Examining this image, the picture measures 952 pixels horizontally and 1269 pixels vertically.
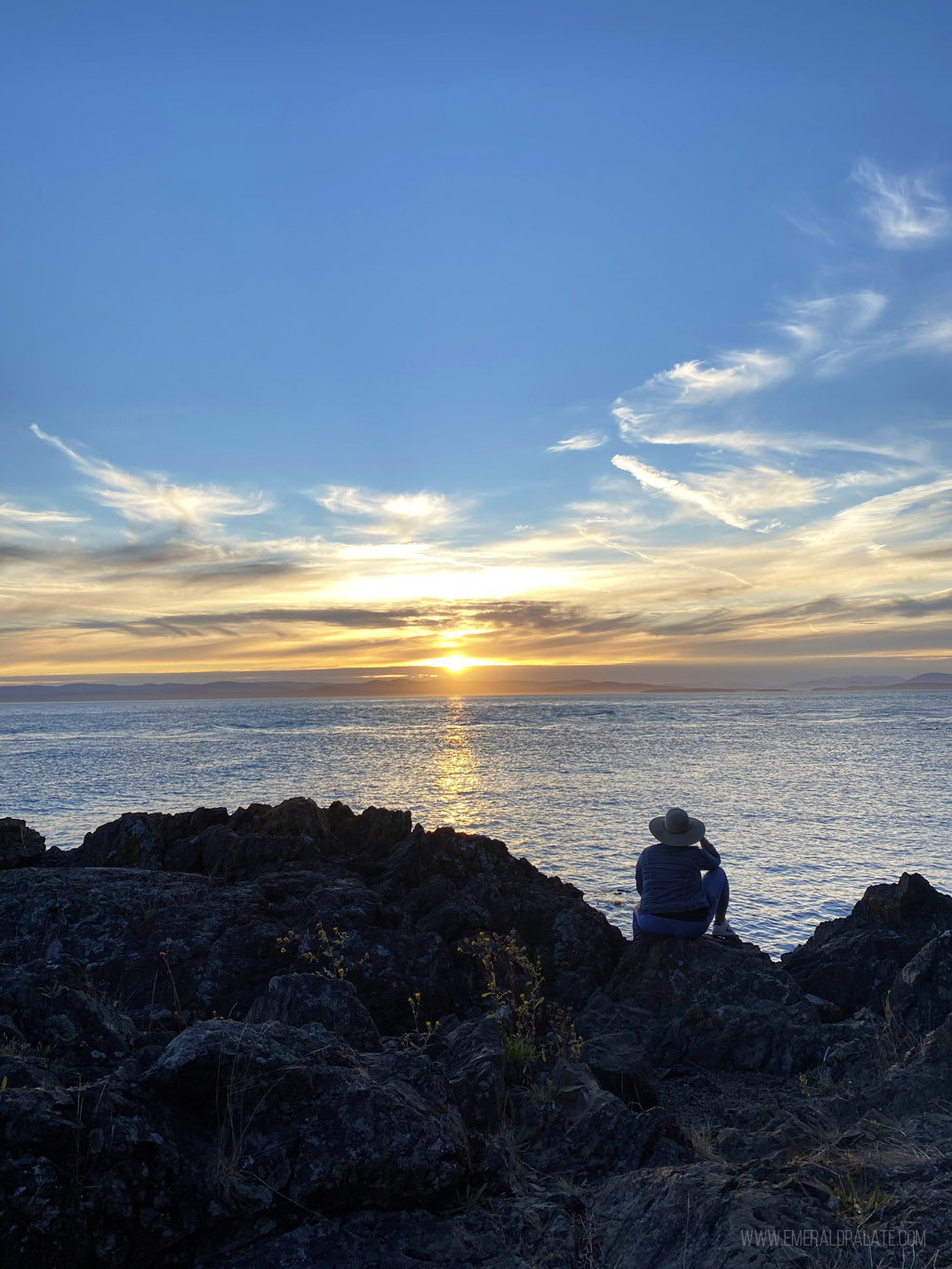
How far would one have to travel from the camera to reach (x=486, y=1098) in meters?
5.93

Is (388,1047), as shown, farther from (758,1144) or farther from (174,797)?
(174,797)

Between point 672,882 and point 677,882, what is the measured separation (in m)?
0.06

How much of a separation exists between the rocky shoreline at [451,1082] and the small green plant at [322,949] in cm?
6

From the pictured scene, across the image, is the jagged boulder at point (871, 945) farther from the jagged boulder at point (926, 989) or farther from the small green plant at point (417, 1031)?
the small green plant at point (417, 1031)

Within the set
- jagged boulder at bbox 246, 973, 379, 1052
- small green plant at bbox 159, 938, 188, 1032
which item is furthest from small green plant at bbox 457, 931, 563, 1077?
small green plant at bbox 159, 938, 188, 1032

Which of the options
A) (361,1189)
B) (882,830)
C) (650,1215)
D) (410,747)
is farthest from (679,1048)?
(410,747)

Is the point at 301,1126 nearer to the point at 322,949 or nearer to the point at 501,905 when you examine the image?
the point at 322,949

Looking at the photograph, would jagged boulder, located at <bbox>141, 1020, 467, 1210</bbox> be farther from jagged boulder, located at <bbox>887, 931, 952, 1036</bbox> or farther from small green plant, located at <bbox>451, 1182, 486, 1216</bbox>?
jagged boulder, located at <bbox>887, 931, 952, 1036</bbox>

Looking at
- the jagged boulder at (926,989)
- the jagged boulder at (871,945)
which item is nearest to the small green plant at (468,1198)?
the jagged boulder at (926,989)

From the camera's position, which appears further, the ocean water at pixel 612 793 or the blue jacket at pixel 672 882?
the ocean water at pixel 612 793

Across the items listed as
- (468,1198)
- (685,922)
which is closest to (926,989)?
(685,922)

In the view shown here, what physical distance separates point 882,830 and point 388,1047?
22.9 metres

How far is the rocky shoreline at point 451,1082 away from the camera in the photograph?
12.9 feet

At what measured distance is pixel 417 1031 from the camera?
25.1 ft
